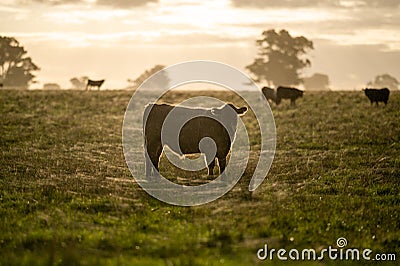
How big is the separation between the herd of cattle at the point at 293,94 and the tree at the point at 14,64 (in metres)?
50.4

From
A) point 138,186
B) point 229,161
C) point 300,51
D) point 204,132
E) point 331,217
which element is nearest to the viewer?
point 331,217

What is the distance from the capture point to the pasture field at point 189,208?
9.84m

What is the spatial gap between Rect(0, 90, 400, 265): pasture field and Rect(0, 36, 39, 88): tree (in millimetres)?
59462

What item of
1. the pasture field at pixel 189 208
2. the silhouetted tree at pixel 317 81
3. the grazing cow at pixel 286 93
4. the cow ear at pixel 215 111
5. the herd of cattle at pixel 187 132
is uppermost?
the silhouetted tree at pixel 317 81

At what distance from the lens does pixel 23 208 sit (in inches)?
494

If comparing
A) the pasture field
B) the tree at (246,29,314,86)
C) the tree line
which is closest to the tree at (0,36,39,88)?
the tree line

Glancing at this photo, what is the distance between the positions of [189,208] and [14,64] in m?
75.7

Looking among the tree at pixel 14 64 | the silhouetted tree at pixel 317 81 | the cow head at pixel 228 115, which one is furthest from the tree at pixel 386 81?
the cow head at pixel 228 115

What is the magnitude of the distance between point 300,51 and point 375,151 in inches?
2633

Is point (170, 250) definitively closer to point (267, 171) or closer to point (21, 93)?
point (267, 171)

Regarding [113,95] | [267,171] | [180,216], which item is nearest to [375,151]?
[267,171]

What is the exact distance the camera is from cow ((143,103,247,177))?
1734cm

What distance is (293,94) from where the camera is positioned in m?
39.8

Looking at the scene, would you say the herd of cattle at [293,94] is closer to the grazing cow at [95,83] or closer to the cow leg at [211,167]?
the grazing cow at [95,83]
